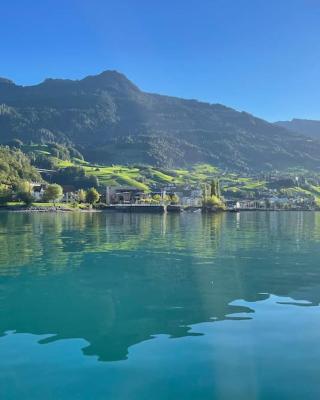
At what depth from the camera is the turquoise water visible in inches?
606

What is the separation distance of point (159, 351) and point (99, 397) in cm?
424

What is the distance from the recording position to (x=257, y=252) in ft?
172

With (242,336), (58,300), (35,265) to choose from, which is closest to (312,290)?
(242,336)

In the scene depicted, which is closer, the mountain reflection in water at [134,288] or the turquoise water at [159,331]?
the turquoise water at [159,331]

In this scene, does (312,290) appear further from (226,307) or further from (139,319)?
(139,319)

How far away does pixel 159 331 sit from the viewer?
2095cm

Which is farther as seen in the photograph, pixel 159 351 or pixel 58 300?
pixel 58 300

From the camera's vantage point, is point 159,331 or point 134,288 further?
point 134,288

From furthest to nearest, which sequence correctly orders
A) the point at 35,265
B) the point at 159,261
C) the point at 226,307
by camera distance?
the point at 159,261, the point at 35,265, the point at 226,307

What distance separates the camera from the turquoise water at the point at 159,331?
15383 millimetres

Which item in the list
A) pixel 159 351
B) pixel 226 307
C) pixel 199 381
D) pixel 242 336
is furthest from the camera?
pixel 226 307

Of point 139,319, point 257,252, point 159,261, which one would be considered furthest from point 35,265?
point 257,252

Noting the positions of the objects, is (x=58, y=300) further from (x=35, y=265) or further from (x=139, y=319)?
(x=35, y=265)

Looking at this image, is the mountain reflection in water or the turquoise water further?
the mountain reflection in water
